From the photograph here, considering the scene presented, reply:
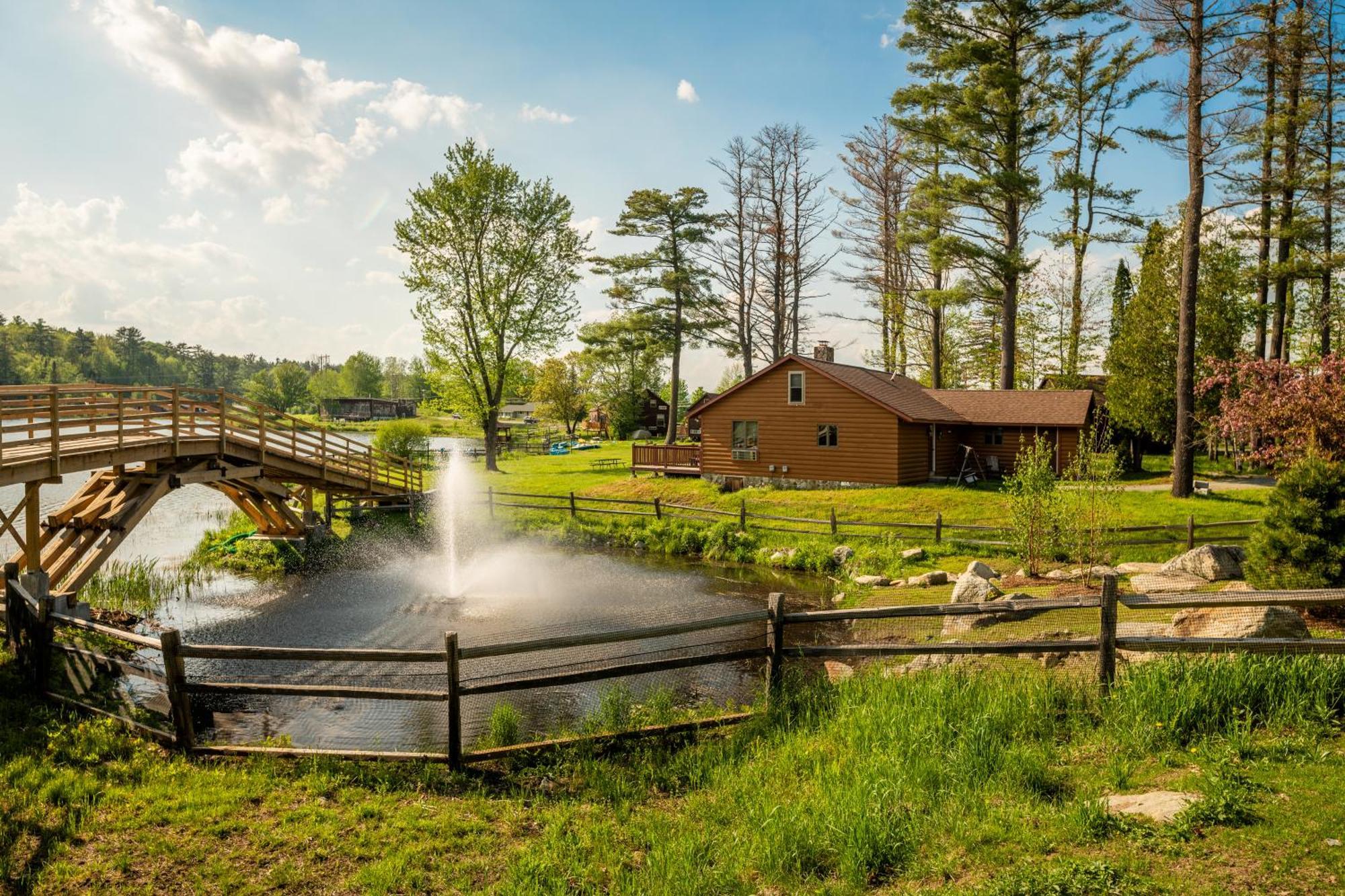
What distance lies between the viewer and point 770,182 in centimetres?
4128

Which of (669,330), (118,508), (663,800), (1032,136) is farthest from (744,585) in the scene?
(669,330)

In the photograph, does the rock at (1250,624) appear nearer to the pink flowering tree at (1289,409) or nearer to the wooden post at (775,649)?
the wooden post at (775,649)

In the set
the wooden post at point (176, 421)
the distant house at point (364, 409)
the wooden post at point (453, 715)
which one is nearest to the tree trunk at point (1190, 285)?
the wooden post at point (453, 715)

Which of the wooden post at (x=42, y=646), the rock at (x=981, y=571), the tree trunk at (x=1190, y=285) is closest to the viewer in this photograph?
the wooden post at (x=42, y=646)

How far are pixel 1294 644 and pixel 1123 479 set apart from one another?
25.5 meters

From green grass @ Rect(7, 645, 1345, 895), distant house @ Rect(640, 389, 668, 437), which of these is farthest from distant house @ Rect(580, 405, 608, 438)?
green grass @ Rect(7, 645, 1345, 895)

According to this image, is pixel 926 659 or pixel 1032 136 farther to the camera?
pixel 1032 136

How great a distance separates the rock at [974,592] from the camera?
12938 mm

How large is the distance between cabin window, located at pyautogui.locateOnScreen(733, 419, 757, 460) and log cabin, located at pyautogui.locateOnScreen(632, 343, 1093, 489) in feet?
0.11

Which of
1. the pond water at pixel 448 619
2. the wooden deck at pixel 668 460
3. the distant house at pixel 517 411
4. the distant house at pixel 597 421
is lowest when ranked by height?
the pond water at pixel 448 619

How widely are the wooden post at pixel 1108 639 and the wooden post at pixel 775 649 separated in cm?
319

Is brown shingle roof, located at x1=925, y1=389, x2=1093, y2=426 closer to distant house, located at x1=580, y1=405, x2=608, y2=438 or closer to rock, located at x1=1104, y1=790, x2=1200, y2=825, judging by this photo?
rock, located at x1=1104, y1=790, x2=1200, y2=825

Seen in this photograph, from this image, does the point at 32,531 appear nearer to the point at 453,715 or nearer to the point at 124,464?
the point at 124,464

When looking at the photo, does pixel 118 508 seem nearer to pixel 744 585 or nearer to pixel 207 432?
pixel 207 432
